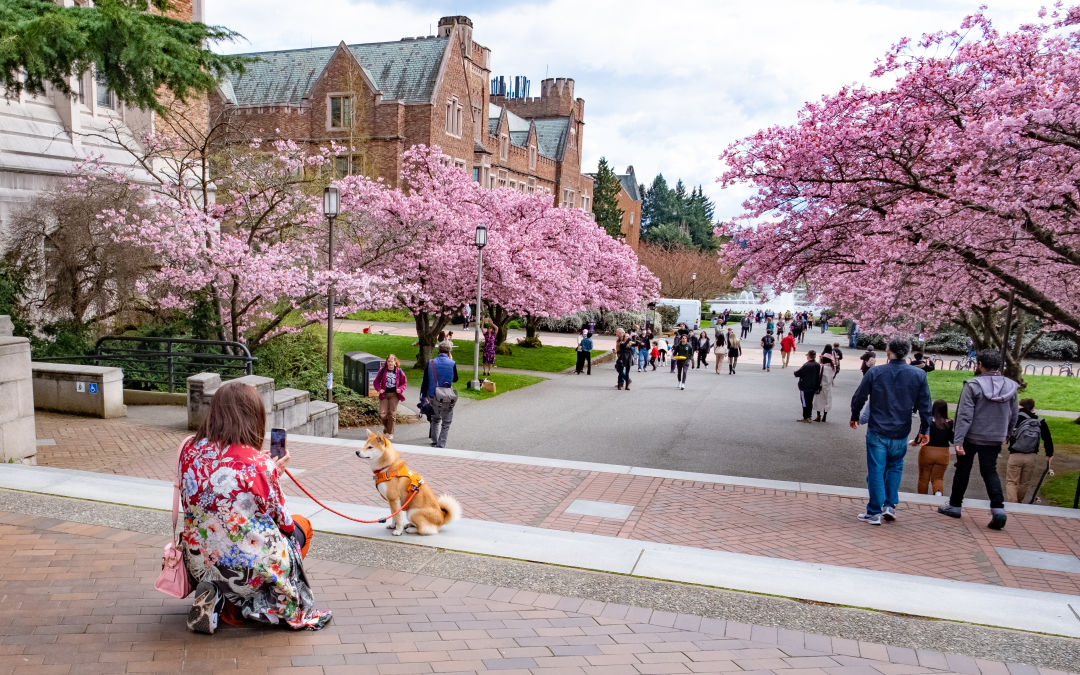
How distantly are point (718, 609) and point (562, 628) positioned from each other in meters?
1.20

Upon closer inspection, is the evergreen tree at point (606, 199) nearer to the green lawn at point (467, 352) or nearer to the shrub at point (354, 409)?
the green lawn at point (467, 352)

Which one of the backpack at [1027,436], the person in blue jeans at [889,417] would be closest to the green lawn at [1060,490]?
the backpack at [1027,436]

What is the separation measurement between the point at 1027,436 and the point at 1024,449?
18 centimetres

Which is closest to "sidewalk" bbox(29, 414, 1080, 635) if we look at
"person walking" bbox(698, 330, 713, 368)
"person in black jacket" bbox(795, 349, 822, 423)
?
"person in black jacket" bbox(795, 349, 822, 423)

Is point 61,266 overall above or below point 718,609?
above

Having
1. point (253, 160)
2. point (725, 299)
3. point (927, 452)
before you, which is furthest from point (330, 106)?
point (725, 299)

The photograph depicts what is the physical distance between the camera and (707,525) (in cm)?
760

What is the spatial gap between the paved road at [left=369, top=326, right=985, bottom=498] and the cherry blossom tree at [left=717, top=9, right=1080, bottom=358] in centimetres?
324

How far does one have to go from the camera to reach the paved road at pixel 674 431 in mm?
12469

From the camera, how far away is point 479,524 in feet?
22.7

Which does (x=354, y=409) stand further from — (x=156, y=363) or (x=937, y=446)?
(x=937, y=446)

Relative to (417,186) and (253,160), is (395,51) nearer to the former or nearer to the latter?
(417,186)

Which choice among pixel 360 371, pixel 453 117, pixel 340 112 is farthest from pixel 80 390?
pixel 453 117

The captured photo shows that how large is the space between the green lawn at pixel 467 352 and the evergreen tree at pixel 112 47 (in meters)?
17.0
